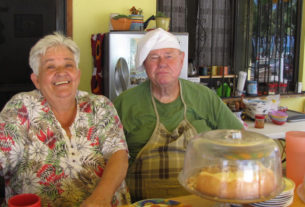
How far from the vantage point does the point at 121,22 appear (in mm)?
3207

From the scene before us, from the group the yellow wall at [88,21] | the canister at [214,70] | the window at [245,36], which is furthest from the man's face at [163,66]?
the canister at [214,70]

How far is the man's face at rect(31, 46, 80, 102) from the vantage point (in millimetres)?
1566

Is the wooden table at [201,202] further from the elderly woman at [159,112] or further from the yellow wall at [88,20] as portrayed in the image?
the yellow wall at [88,20]

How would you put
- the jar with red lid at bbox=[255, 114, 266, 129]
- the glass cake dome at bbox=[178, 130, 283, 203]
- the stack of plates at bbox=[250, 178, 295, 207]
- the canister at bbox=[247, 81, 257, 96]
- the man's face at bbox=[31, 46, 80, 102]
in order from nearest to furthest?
the glass cake dome at bbox=[178, 130, 283, 203] < the stack of plates at bbox=[250, 178, 295, 207] < the man's face at bbox=[31, 46, 80, 102] < the jar with red lid at bbox=[255, 114, 266, 129] < the canister at bbox=[247, 81, 257, 96]

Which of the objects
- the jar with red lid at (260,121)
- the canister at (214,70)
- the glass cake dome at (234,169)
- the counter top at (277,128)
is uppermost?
the canister at (214,70)

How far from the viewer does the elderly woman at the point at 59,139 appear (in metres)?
1.49

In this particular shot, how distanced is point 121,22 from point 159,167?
1.88 metres

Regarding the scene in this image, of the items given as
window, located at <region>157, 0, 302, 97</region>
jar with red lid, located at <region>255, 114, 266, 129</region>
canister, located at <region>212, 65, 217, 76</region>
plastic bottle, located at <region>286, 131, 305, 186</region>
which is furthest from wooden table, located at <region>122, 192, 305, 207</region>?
canister, located at <region>212, 65, 217, 76</region>

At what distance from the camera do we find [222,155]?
103 centimetres

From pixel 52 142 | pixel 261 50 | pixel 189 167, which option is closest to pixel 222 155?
pixel 189 167

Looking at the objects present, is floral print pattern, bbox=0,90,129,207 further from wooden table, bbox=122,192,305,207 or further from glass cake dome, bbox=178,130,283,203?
glass cake dome, bbox=178,130,283,203

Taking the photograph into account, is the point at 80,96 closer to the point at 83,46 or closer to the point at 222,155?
the point at 222,155

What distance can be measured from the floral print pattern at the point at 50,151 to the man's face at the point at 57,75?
0.23 feet

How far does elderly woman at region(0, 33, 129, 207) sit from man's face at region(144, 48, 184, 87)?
385 mm
